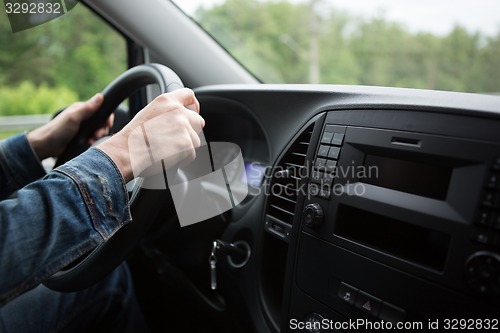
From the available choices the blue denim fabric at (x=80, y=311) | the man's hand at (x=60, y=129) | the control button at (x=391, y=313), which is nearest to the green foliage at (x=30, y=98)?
the man's hand at (x=60, y=129)

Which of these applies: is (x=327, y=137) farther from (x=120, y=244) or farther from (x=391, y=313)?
(x=120, y=244)

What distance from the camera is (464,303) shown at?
28.8 inches

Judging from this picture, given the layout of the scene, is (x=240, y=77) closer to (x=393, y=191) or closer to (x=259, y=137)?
(x=259, y=137)

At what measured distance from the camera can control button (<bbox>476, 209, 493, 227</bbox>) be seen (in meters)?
0.70

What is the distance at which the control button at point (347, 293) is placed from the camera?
0.89 metres

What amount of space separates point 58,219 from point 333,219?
541mm

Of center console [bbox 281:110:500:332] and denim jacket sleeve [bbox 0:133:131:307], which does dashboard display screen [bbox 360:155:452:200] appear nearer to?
center console [bbox 281:110:500:332]

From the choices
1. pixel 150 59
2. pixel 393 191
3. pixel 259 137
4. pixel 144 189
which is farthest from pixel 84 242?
pixel 150 59

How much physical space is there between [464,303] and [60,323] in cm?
99

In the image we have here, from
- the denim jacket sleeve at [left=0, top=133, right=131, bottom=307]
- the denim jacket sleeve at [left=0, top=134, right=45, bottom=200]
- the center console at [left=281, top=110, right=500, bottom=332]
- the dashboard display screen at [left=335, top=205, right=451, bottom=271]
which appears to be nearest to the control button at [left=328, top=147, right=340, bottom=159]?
the center console at [left=281, top=110, right=500, bottom=332]

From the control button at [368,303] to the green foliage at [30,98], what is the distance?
55.1 inches

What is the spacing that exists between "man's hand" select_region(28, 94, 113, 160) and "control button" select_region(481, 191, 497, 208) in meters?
1.09

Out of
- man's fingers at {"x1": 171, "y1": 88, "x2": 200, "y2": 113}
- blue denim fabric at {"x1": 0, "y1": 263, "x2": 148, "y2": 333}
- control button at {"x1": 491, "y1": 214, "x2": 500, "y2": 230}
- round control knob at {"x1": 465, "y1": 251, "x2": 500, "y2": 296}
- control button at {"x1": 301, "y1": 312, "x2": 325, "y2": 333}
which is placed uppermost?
man's fingers at {"x1": 171, "y1": 88, "x2": 200, "y2": 113}

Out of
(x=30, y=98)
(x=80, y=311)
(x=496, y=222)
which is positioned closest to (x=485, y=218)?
(x=496, y=222)
